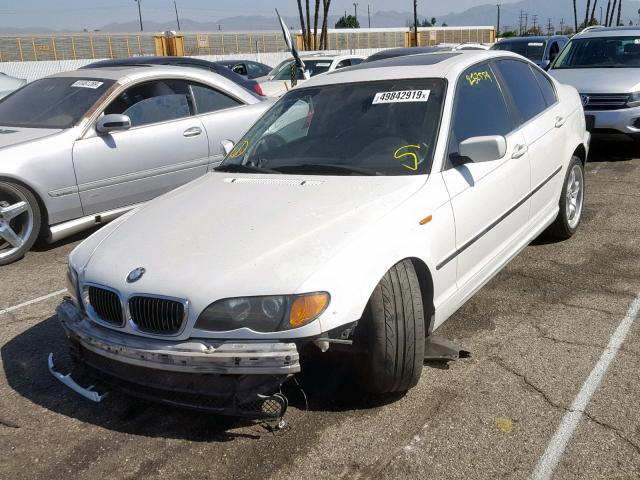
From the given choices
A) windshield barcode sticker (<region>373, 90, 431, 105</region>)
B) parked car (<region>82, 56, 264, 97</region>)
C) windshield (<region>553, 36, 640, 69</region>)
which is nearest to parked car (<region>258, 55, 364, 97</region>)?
parked car (<region>82, 56, 264, 97</region>)

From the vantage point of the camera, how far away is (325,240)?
10.2 ft

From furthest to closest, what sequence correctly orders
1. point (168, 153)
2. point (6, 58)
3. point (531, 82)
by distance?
point (6, 58) < point (168, 153) < point (531, 82)

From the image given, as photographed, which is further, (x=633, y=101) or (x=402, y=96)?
(x=633, y=101)

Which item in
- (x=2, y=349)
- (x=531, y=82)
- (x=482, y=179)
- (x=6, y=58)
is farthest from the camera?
(x=6, y=58)

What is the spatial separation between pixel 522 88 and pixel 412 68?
107cm

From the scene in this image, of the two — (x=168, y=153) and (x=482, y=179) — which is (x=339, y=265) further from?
(x=168, y=153)

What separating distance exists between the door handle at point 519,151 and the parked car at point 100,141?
11.5ft

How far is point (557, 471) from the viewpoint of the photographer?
279 cm

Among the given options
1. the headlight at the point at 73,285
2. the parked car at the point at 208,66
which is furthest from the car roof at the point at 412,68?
the parked car at the point at 208,66

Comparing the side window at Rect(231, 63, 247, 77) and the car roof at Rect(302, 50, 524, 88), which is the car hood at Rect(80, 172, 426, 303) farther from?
the side window at Rect(231, 63, 247, 77)

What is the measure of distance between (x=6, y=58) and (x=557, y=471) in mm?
50393

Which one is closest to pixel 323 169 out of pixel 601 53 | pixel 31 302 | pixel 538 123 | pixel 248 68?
pixel 538 123

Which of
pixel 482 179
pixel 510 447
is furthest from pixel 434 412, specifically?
pixel 482 179

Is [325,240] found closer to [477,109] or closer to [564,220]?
[477,109]
